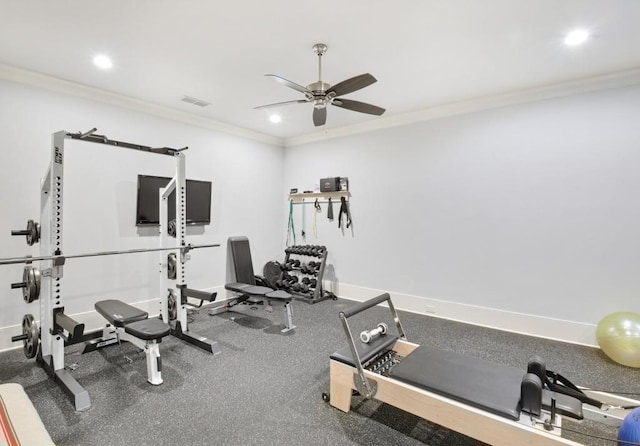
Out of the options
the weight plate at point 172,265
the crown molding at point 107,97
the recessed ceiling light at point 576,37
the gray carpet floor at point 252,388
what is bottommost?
the gray carpet floor at point 252,388

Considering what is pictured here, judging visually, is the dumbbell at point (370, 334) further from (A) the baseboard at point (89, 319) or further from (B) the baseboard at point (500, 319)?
(A) the baseboard at point (89, 319)

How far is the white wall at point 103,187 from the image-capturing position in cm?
320

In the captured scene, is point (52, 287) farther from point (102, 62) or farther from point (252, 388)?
point (102, 62)

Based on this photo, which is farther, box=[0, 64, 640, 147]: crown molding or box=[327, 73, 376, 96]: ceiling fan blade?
box=[0, 64, 640, 147]: crown molding

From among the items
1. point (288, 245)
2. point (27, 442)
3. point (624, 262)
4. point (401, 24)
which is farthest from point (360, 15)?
point (288, 245)

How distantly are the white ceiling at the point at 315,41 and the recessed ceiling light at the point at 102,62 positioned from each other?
6 centimetres

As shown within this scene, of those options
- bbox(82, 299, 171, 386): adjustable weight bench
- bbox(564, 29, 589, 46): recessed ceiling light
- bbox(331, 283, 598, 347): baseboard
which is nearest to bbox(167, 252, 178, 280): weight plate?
bbox(82, 299, 171, 386): adjustable weight bench

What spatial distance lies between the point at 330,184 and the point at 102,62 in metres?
3.28

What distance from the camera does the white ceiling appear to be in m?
2.24

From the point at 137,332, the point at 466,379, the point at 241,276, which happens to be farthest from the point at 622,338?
the point at 241,276

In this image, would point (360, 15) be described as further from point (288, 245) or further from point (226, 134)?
point (288, 245)

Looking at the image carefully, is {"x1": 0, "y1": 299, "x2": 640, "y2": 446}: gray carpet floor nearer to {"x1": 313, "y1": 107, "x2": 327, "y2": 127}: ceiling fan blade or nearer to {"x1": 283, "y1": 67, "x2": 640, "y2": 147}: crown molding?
{"x1": 313, "y1": 107, "x2": 327, "y2": 127}: ceiling fan blade

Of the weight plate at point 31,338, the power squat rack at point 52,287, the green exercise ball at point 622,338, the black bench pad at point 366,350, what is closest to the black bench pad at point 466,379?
the black bench pad at point 366,350

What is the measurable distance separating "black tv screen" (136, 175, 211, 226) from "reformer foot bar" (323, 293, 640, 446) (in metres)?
3.15
